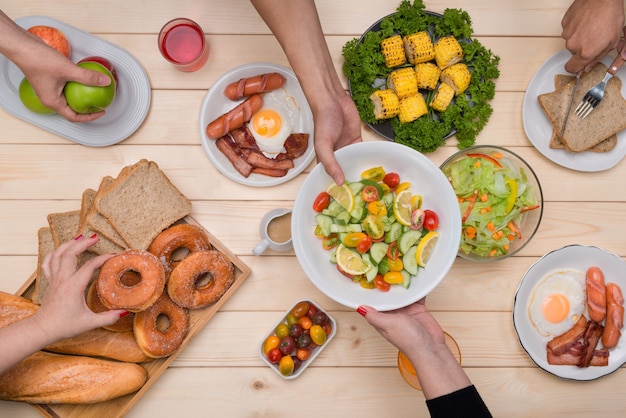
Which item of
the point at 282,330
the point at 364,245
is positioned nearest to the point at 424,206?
the point at 364,245

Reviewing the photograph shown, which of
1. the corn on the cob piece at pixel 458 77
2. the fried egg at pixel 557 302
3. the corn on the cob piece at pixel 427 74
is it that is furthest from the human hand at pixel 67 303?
the fried egg at pixel 557 302

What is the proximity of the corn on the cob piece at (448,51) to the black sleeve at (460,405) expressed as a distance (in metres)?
1.38

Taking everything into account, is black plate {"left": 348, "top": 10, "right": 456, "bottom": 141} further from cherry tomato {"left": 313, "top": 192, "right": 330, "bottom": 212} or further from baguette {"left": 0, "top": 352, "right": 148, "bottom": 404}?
baguette {"left": 0, "top": 352, "right": 148, "bottom": 404}

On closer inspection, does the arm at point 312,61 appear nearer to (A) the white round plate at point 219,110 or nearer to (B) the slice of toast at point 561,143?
(A) the white round plate at point 219,110

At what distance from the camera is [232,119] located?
2262 mm

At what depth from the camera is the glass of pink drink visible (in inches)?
88.3

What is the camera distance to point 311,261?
Answer: 195cm

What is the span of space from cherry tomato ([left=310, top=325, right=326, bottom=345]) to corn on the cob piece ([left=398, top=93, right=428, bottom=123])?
100cm

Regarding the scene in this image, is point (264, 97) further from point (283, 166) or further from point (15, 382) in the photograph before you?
point (15, 382)

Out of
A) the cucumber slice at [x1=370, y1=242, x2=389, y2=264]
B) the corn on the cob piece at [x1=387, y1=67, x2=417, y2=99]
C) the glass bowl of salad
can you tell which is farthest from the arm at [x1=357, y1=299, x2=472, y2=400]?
the corn on the cob piece at [x1=387, y1=67, x2=417, y2=99]

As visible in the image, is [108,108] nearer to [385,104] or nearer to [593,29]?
[385,104]

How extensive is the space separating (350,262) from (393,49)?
974 millimetres

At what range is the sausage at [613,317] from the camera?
224cm

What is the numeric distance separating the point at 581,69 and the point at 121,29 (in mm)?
2130
